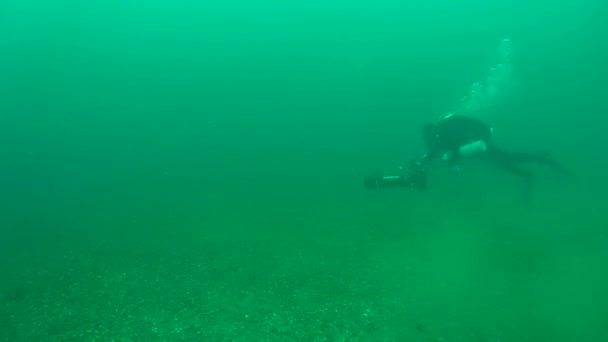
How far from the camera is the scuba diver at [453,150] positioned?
1016 centimetres

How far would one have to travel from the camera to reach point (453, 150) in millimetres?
10758

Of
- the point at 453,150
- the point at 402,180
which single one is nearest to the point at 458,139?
the point at 453,150

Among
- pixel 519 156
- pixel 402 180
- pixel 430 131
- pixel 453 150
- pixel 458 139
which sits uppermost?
pixel 430 131

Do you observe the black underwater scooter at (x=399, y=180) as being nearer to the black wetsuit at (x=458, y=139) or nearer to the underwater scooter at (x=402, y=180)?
the underwater scooter at (x=402, y=180)

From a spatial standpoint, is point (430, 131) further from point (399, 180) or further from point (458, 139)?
point (399, 180)

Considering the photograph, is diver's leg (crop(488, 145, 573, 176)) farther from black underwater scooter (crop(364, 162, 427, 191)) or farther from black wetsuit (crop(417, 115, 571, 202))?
black underwater scooter (crop(364, 162, 427, 191))

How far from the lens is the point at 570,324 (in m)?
7.71

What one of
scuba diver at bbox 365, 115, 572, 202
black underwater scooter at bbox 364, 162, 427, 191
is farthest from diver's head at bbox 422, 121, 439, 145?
black underwater scooter at bbox 364, 162, 427, 191

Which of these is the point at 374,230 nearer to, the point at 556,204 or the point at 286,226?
the point at 286,226

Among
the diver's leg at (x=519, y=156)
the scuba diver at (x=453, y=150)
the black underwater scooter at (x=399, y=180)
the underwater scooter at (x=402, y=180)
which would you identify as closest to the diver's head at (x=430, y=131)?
the scuba diver at (x=453, y=150)

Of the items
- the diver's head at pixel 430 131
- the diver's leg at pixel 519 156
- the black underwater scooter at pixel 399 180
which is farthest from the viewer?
the diver's leg at pixel 519 156

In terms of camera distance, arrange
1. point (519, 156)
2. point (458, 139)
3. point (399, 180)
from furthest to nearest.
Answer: point (519, 156) < point (458, 139) < point (399, 180)

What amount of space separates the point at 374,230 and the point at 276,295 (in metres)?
4.79

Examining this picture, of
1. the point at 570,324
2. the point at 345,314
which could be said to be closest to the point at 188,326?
the point at 345,314
